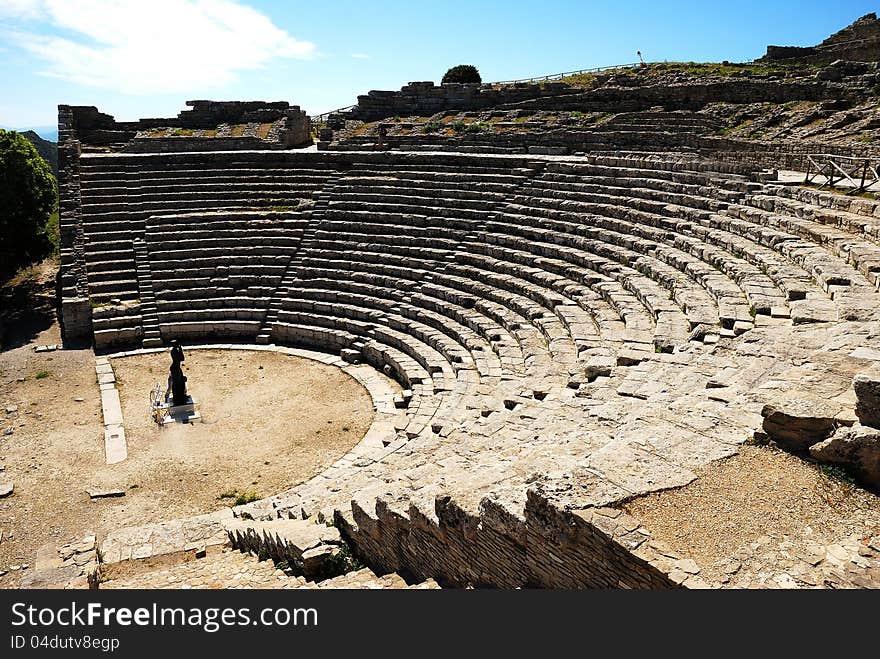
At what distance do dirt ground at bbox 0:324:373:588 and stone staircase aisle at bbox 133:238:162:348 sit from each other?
2.85 feet

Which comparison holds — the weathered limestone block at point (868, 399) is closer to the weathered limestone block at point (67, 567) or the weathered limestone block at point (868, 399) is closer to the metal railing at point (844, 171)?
the weathered limestone block at point (67, 567)

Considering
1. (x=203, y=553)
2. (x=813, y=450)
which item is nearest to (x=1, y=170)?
(x=203, y=553)

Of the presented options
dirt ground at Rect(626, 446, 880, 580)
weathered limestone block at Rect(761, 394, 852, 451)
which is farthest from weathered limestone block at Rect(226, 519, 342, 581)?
weathered limestone block at Rect(761, 394, 852, 451)

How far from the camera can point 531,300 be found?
659 inches

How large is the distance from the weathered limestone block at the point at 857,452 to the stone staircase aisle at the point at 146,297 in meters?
17.6

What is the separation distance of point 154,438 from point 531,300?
29.6 feet

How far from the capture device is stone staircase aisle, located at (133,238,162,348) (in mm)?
19734

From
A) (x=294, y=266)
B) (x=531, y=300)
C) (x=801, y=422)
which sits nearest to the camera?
(x=801, y=422)

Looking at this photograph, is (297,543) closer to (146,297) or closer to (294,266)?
(294,266)

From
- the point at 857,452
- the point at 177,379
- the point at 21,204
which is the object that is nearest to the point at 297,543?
the point at 857,452

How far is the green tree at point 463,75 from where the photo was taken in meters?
42.1

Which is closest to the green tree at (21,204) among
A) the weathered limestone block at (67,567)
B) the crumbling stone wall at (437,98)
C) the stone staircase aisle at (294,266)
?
the stone staircase aisle at (294,266)

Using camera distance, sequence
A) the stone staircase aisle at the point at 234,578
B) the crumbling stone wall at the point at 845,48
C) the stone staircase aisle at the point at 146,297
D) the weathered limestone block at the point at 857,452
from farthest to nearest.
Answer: the crumbling stone wall at the point at 845,48
the stone staircase aisle at the point at 146,297
the stone staircase aisle at the point at 234,578
the weathered limestone block at the point at 857,452

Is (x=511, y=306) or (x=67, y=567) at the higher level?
(x=511, y=306)
